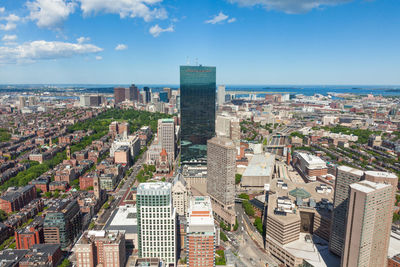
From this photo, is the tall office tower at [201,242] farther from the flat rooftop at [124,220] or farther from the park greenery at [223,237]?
the flat rooftop at [124,220]

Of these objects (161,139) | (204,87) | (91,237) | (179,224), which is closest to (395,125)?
(204,87)

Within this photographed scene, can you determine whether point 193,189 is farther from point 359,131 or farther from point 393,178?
point 359,131

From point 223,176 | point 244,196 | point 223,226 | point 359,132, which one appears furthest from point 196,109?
point 359,132

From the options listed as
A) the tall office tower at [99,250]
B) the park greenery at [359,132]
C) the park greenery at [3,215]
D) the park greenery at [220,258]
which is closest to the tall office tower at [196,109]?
the park greenery at [220,258]

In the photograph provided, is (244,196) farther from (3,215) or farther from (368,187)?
(3,215)

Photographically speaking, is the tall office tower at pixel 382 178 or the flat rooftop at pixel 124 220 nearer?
the tall office tower at pixel 382 178

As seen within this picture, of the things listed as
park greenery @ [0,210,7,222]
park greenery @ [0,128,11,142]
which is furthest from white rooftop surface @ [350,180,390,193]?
park greenery @ [0,128,11,142]

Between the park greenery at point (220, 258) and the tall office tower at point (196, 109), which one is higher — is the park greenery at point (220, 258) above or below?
below
